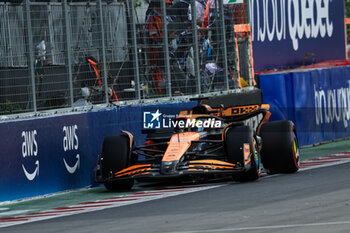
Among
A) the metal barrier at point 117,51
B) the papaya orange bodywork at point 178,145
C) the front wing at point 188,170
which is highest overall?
the metal barrier at point 117,51

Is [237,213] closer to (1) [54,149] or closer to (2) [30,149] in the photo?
(2) [30,149]

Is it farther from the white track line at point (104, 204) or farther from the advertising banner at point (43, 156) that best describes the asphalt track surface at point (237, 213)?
the advertising banner at point (43, 156)

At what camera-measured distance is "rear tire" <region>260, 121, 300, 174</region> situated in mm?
12953

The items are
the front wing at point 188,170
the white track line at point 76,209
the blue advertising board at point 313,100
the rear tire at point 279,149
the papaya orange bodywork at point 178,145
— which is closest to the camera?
the white track line at point 76,209

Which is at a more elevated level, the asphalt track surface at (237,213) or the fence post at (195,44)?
the fence post at (195,44)

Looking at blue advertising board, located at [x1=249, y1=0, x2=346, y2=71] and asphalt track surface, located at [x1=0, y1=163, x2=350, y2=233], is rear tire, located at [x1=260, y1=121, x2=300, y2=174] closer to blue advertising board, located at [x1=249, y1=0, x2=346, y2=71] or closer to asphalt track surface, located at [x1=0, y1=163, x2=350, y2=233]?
asphalt track surface, located at [x1=0, y1=163, x2=350, y2=233]

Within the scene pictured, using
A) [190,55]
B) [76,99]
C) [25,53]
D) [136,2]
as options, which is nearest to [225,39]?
[190,55]

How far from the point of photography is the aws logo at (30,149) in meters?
12.5

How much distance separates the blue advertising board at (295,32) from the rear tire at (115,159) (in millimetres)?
8774

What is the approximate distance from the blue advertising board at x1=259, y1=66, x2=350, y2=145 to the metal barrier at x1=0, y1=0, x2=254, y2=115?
72 cm

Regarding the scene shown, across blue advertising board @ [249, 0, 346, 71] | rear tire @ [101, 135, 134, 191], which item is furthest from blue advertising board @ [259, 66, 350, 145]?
rear tire @ [101, 135, 134, 191]

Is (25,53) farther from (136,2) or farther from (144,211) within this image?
(144,211)

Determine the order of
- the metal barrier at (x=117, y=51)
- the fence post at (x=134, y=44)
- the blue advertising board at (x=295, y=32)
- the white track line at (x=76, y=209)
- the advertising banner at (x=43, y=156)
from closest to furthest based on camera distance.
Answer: the white track line at (x=76, y=209) < the advertising banner at (x=43, y=156) < the metal barrier at (x=117, y=51) < the fence post at (x=134, y=44) < the blue advertising board at (x=295, y=32)

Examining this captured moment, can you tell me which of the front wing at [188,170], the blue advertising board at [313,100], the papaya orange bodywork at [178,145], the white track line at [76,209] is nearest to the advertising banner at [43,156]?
the front wing at [188,170]
